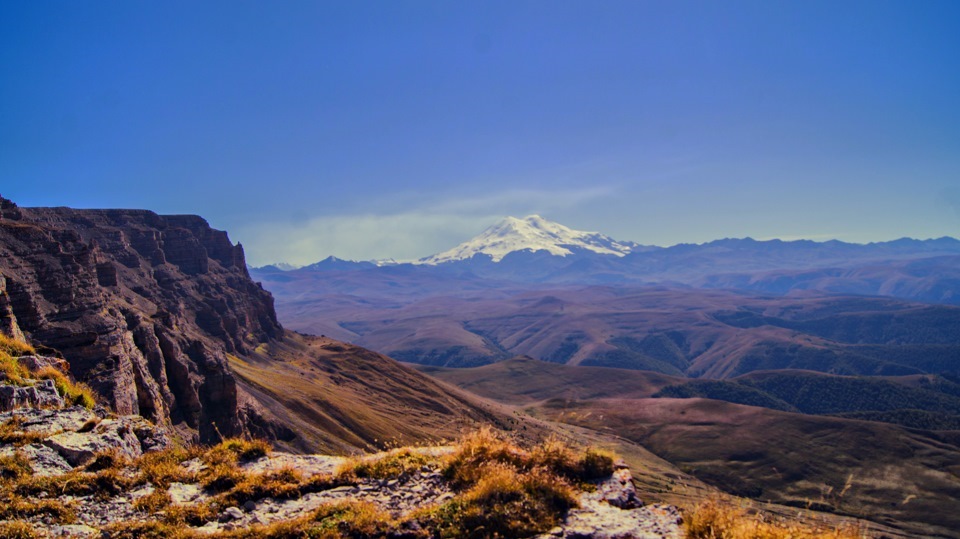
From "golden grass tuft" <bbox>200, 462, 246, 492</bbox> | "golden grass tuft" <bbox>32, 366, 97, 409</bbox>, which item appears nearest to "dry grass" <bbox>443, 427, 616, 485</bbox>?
"golden grass tuft" <bbox>200, 462, 246, 492</bbox>

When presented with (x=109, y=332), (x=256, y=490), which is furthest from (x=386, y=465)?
(x=109, y=332)

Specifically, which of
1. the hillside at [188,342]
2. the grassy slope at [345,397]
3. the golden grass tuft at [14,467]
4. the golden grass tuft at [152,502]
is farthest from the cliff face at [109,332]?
the grassy slope at [345,397]

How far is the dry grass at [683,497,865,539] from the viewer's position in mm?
8023

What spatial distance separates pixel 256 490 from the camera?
1080 centimetres

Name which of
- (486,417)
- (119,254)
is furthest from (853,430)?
(119,254)

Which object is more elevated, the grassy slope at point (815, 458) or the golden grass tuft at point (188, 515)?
the golden grass tuft at point (188, 515)

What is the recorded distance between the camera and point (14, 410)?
13.8 m

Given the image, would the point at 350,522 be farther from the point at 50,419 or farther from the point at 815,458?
the point at 815,458

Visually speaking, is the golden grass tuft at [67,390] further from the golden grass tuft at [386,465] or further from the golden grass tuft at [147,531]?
the golden grass tuft at [386,465]

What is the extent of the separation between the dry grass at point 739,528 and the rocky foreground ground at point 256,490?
17.1 inches

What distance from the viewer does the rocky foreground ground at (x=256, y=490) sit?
30.0ft

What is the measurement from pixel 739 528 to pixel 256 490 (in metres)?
9.29

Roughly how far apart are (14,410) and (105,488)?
19.3 feet

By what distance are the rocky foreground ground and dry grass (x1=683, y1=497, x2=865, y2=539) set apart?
1.42 feet
